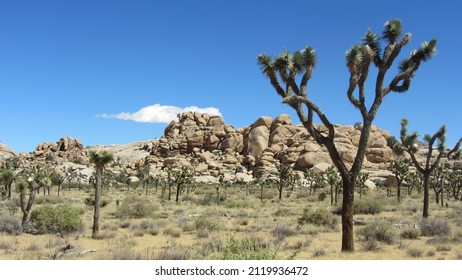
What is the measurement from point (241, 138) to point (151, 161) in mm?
21869

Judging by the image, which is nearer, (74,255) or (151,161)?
(74,255)

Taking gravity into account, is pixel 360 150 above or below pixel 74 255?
above

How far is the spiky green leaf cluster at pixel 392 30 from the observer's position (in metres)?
13.1

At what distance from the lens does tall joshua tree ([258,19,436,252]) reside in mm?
12750

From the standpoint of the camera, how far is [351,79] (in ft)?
41.9

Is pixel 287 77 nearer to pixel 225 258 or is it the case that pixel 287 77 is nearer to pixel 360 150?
pixel 360 150

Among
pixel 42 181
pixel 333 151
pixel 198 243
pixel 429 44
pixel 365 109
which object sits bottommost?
pixel 198 243

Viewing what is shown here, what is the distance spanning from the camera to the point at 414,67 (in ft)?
44.6

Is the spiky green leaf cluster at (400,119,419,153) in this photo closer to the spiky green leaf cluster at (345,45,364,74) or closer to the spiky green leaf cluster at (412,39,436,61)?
the spiky green leaf cluster at (412,39,436,61)

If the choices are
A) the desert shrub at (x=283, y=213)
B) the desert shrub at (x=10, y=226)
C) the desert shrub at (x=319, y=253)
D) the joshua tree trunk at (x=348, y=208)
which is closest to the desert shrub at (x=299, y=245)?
the desert shrub at (x=319, y=253)

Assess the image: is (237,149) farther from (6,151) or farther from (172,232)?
(172,232)

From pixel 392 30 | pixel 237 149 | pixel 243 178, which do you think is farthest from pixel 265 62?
pixel 237 149
